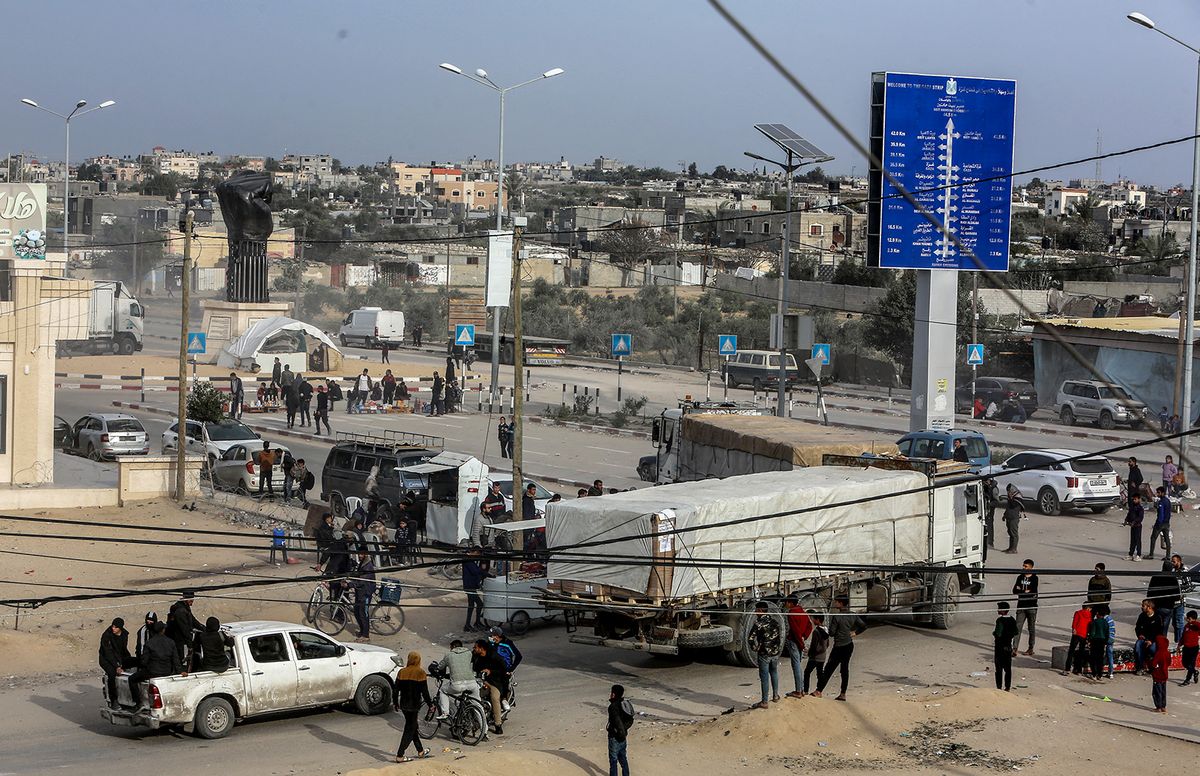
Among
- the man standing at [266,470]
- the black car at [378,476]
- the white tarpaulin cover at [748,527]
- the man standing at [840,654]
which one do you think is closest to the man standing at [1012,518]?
the white tarpaulin cover at [748,527]

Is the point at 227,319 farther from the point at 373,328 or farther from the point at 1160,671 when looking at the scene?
the point at 1160,671

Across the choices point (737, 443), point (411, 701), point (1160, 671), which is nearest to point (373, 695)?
point (411, 701)

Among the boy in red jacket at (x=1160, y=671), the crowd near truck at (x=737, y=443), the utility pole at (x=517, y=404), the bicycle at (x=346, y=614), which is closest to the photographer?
the boy in red jacket at (x=1160, y=671)

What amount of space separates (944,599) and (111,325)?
1807 inches

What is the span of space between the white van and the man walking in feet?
167

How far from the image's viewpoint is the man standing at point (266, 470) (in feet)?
97.0

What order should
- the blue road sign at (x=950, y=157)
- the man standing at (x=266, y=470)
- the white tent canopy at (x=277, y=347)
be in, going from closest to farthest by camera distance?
the man standing at (x=266, y=470), the blue road sign at (x=950, y=157), the white tent canopy at (x=277, y=347)

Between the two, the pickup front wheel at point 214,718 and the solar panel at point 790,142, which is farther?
the solar panel at point 790,142

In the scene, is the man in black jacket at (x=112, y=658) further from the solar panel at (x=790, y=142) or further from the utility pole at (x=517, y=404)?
the solar panel at (x=790, y=142)

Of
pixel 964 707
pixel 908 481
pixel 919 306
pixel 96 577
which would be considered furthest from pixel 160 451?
pixel 964 707

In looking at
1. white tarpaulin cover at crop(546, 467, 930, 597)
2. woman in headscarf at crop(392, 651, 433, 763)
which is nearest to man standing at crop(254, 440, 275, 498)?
white tarpaulin cover at crop(546, 467, 930, 597)

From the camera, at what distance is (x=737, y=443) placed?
25078 mm

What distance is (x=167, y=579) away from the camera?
22.8 metres

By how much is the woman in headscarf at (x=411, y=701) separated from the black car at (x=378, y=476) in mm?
10784
